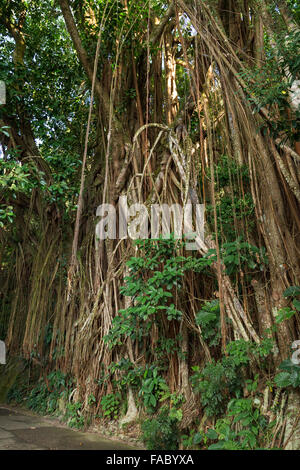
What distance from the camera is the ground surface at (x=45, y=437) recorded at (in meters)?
2.87

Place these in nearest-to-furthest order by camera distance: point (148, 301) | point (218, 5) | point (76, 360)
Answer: point (148, 301), point (218, 5), point (76, 360)

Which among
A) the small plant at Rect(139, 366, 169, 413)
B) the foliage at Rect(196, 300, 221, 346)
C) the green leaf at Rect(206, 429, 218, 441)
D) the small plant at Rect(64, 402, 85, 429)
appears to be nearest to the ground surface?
the small plant at Rect(64, 402, 85, 429)

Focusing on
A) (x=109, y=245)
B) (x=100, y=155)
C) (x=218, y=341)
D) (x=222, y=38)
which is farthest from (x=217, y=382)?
(x=100, y=155)

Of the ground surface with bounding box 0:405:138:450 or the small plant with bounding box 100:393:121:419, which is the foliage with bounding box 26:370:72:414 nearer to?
the ground surface with bounding box 0:405:138:450

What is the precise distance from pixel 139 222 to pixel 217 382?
156 centimetres

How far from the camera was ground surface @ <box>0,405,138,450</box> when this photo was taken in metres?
2.87

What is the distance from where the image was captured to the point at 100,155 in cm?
464

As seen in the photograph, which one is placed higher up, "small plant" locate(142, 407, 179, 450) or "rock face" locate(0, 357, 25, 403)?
"rock face" locate(0, 357, 25, 403)

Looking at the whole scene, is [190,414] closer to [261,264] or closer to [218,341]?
[218,341]

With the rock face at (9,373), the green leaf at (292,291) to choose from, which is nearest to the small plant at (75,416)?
the rock face at (9,373)

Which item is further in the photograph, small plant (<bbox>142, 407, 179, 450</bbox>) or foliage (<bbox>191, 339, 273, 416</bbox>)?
small plant (<bbox>142, 407, 179, 450</bbox>)

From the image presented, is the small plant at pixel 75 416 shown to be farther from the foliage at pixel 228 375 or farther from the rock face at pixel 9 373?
the rock face at pixel 9 373

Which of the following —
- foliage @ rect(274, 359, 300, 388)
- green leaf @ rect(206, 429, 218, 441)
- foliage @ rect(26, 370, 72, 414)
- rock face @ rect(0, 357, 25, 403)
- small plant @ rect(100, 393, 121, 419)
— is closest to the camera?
foliage @ rect(274, 359, 300, 388)

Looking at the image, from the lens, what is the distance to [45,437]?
3.16 meters
